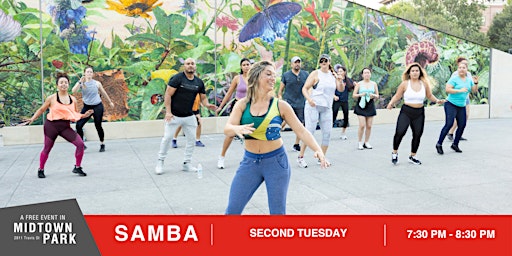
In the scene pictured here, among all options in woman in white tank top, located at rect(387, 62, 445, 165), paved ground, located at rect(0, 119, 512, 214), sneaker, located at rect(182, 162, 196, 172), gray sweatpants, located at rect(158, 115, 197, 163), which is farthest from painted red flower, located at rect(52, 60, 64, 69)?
woman in white tank top, located at rect(387, 62, 445, 165)

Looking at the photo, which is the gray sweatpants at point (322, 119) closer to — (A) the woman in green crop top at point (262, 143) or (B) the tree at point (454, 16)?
(A) the woman in green crop top at point (262, 143)

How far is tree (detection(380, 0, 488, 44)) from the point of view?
56312 mm

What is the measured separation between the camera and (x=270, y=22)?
1308 centimetres

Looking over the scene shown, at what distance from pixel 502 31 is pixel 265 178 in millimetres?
53779

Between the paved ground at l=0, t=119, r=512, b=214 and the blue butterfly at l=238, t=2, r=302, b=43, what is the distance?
149 inches

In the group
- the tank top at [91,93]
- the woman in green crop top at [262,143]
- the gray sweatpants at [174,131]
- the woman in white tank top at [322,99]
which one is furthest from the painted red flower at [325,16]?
the woman in green crop top at [262,143]

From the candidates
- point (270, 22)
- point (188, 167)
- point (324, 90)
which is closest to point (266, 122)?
point (188, 167)

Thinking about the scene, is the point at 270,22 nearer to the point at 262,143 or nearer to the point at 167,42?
the point at 167,42

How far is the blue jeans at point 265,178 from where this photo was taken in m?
3.89

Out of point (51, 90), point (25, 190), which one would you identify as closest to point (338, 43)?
point (51, 90)

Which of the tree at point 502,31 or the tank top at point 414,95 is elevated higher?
the tree at point 502,31

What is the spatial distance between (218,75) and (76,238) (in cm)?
879

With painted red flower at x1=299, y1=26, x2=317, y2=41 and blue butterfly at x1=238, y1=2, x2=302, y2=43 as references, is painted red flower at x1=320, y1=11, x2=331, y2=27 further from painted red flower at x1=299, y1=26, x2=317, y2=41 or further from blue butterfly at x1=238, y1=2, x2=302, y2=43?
blue butterfly at x1=238, y1=2, x2=302, y2=43

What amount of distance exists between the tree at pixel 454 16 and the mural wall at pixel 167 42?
1700 inches
